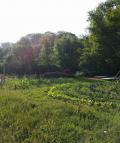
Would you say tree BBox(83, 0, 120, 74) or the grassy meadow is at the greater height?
tree BBox(83, 0, 120, 74)

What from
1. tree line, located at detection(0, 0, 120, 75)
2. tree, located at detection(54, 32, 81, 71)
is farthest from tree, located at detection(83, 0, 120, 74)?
tree, located at detection(54, 32, 81, 71)

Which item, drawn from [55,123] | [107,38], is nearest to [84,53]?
[107,38]

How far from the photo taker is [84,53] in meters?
46.7

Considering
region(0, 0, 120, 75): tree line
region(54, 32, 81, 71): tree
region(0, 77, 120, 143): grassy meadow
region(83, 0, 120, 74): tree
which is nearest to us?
region(0, 77, 120, 143): grassy meadow

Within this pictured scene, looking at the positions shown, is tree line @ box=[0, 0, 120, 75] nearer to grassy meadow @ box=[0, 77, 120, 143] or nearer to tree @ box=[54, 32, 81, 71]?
tree @ box=[54, 32, 81, 71]

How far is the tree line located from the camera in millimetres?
43719

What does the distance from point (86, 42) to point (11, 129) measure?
39.8m

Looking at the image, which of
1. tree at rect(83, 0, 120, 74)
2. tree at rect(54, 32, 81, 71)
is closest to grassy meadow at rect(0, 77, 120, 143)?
tree at rect(83, 0, 120, 74)

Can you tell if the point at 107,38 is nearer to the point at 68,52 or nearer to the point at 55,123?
the point at 68,52

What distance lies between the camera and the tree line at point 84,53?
43.7 m

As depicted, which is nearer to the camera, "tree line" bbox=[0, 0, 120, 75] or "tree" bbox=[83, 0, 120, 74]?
"tree" bbox=[83, 0, 120, 74]

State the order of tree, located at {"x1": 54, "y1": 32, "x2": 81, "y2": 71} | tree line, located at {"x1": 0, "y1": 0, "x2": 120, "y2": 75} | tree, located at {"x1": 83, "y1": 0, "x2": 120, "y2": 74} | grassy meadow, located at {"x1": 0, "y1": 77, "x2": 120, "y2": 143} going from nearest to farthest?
1. grassy meadow, located at {"x1": 0, "y1": 77, "x2": 120, "y2": 143}
2. tree, located at {"x1": 83, "y1": 0, "x2": 120, "y2": 74}
3. tree line, located at {"x1": 0, "y1": 0, "x2": 120, "y2": 75}
4. tree, located at {"x1": 54, "y1": 32, "x2": 81, "y2": 71}

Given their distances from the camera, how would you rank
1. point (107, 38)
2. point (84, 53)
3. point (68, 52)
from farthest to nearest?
1. point (68, 52)
2. point (84, 53)
3. point (107, 38)

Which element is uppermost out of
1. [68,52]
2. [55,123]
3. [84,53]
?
[68,52]
